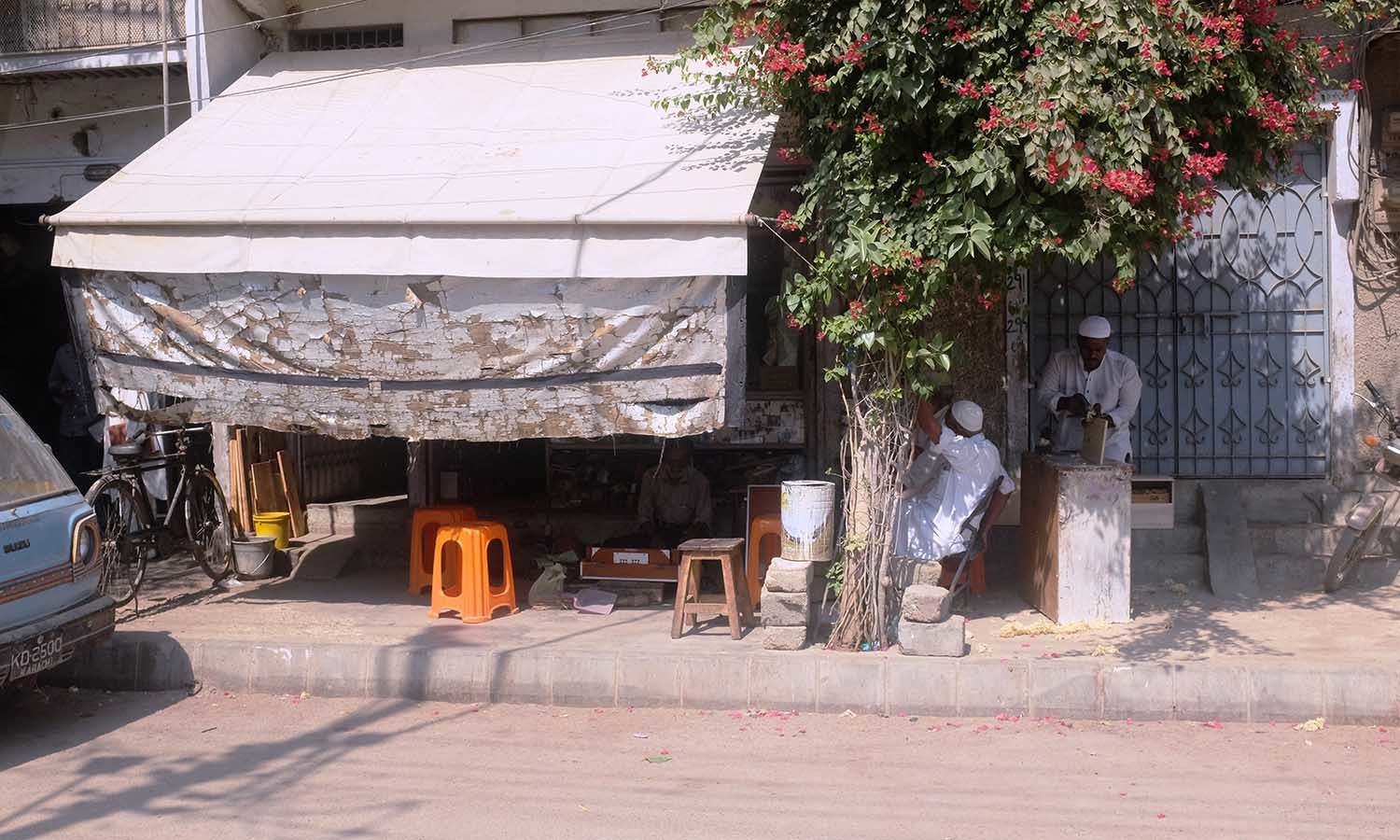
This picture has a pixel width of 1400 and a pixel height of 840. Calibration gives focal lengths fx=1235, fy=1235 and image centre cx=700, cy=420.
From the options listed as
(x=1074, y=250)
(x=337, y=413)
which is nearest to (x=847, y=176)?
(x=1074, y=250)

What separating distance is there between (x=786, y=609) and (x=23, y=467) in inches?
162

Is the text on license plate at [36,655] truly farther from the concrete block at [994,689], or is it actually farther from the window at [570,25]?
the window at [570,25]

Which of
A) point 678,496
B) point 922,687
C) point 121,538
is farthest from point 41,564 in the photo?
point 922,687

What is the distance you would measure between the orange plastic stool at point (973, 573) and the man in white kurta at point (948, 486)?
0.17 m

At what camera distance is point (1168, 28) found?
5715mm

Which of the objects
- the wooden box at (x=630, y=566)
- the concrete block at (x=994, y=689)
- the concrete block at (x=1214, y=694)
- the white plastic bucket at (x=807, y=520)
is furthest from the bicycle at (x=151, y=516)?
the concrete block at (x=1214, y=694)

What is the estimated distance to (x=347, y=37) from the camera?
9797 mm

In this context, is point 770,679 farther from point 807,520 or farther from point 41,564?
point 41,564

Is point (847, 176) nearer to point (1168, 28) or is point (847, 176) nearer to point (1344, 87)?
point (1168, 28)

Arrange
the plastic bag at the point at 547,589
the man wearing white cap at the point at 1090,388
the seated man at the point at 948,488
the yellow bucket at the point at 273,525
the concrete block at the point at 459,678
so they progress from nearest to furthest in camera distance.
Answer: the concrete block at the point at 459,678
the seated man at the point at 948,488
the man wearing white cap at the point at 1090,388
the plastic bag at the point at 547,589
the yellow bucket at the point at 273,525

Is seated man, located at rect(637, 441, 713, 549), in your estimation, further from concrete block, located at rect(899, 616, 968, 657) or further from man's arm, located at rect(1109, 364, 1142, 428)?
man's arm, located at rect(1109, 364, 1142, 428)

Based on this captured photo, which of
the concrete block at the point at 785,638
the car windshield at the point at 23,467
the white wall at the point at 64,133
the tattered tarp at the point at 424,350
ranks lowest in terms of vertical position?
the concrete block at the point at 785,638

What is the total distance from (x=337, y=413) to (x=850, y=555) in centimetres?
315

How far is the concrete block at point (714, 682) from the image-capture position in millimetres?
6441
